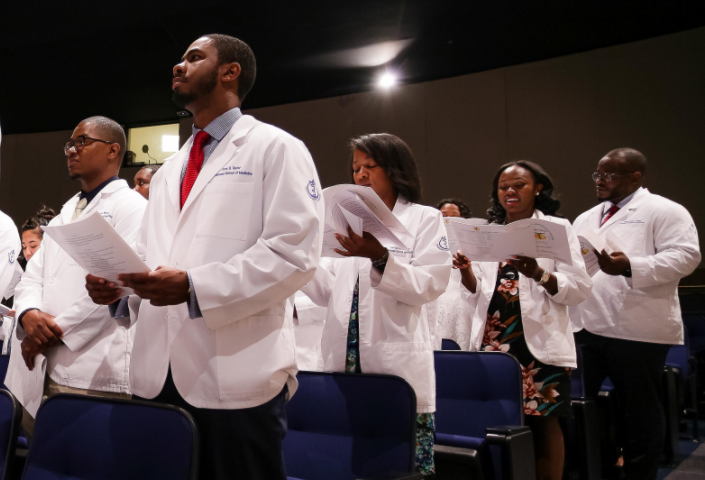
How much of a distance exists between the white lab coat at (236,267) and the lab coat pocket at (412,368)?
48cm

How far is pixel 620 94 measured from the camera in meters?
5.19

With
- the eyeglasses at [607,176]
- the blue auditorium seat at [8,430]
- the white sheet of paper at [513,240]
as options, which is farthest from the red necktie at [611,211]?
the blue auditorium seat at [8,430]

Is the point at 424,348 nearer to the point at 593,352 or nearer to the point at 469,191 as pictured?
the point at 593,352

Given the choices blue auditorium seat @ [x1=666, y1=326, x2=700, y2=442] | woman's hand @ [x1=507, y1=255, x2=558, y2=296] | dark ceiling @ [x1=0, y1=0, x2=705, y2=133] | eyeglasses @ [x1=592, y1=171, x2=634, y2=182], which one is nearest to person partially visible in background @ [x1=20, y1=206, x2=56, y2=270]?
dark ceiling @ [x1=0, y1=0, x2=705, y2=133]

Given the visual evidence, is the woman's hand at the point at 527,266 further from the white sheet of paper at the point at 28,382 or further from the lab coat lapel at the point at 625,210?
the white sheet of paper at the point at 28,382

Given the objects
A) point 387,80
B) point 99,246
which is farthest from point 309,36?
point 99,246

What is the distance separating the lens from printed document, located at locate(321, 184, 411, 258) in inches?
63.1

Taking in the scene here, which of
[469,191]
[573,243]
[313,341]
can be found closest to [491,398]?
[573,243]

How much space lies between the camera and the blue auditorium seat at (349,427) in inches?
61.4

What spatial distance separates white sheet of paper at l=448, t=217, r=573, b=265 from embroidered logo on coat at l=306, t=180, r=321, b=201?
1035 millimetres

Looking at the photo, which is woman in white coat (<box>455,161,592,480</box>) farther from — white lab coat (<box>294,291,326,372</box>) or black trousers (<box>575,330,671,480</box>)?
white lab coat (<box>294,291,326,372</box>)

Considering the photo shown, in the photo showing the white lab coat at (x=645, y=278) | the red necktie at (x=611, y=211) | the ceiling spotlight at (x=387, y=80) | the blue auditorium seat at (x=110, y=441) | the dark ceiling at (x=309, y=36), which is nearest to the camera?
the blue auditorium seat at (x=110, y=441)

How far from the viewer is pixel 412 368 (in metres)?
1.77

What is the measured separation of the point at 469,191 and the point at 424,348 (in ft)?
13.3
